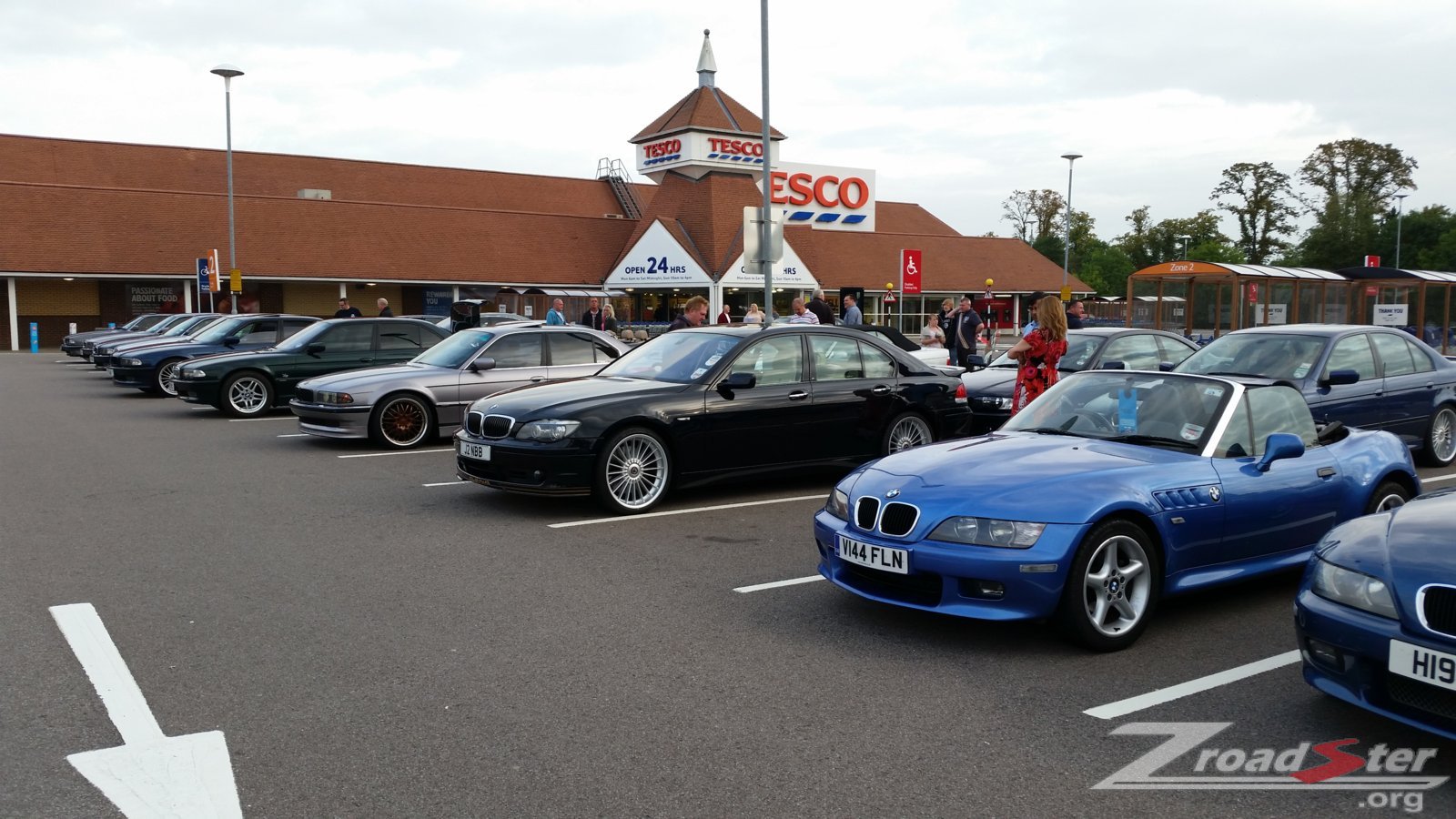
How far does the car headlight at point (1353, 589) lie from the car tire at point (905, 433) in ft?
18.9

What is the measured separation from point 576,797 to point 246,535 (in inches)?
196

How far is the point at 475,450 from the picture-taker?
28.9ft

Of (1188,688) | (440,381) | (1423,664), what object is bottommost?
(1188,688)

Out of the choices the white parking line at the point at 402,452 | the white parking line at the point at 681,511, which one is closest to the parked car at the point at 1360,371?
the white parking line at the point at 681,511

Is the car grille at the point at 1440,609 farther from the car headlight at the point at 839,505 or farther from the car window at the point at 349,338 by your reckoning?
the car window at the point at 349,338

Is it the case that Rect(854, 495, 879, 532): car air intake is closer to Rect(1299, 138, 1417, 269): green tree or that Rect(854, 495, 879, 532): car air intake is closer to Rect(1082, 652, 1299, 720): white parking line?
Rect(1082, 652, 1299, 720): white parking line

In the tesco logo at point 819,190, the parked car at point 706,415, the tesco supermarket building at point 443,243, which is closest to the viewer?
the parked car at point 706,415

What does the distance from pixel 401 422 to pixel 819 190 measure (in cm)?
3348

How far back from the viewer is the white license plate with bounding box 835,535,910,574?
17.3 feet

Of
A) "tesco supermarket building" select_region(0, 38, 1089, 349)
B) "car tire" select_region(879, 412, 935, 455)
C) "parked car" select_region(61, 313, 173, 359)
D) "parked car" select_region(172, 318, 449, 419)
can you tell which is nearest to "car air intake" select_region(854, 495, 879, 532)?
"car tire" select_region(879, 412, 935, 455)

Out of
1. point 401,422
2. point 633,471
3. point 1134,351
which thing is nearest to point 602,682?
point 633,471

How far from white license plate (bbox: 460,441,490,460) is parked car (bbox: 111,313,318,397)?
11.1 m

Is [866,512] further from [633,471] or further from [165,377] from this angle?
[165,377]

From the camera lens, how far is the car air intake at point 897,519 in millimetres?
5332
